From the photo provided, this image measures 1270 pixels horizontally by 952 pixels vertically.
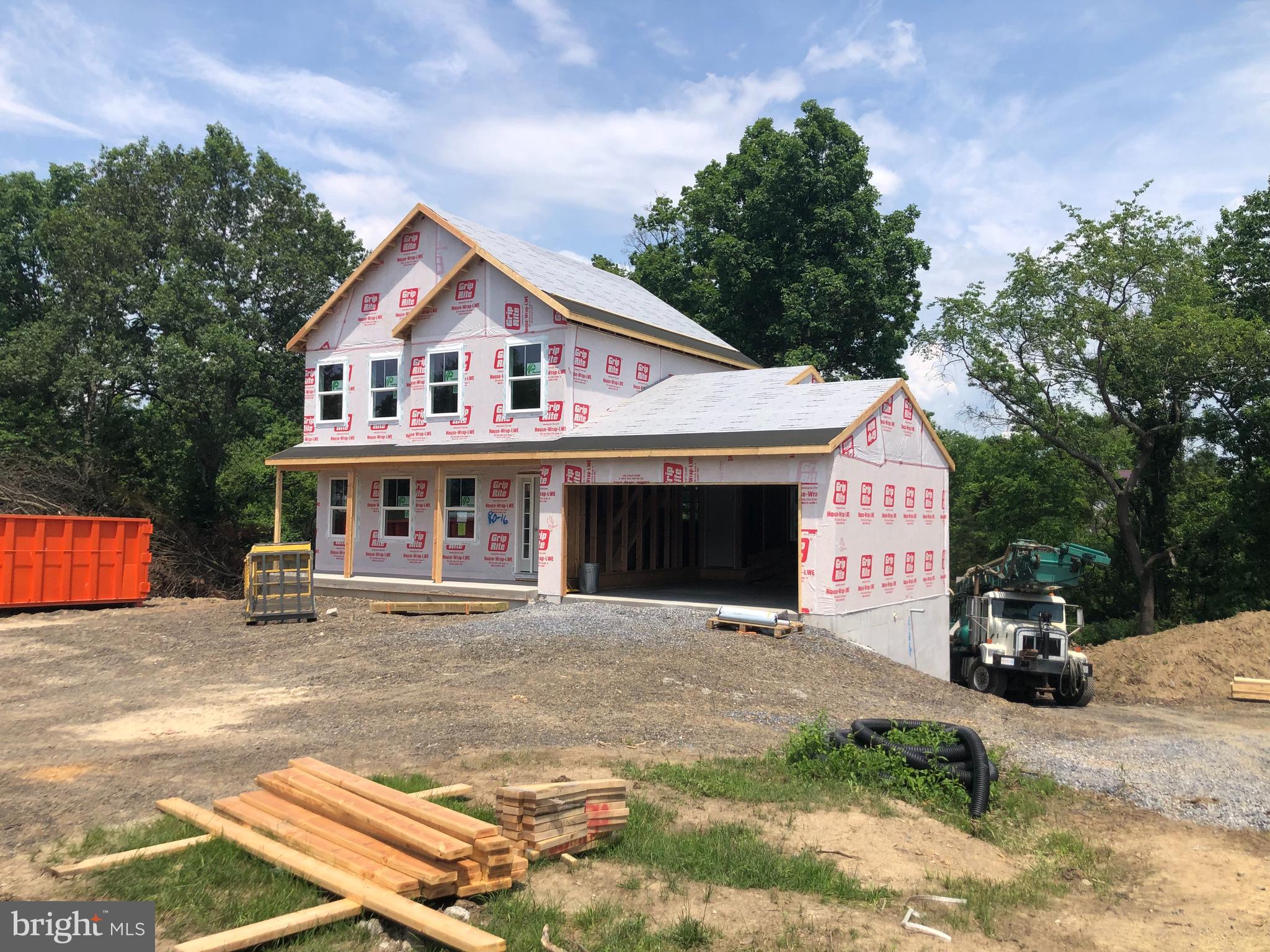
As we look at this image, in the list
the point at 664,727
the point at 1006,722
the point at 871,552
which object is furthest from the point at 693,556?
the point at 664,727

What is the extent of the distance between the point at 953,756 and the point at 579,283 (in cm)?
1726

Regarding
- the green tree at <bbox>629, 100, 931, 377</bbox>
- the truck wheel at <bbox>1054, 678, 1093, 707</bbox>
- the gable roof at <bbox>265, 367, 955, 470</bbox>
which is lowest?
the truck wheel at <bbox>1054, 678, 1093, 707</bbox>

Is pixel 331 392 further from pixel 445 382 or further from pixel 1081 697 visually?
pixel 1081 697

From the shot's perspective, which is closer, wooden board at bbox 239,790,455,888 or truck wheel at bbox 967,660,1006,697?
wooden board at bbox 239,790,455,888

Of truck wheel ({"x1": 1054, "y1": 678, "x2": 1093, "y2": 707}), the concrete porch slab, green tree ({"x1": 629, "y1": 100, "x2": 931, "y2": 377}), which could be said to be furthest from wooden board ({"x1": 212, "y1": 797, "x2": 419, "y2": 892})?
green tree ({"x1": 629, "y1": 100, "x2": 931, "y2": 377})

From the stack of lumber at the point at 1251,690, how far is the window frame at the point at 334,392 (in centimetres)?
2138

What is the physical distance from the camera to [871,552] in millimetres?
Result: 17734

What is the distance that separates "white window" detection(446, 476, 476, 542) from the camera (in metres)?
22.1

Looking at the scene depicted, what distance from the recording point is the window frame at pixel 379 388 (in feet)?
75.0

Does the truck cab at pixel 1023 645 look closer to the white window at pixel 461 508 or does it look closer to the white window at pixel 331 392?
the white window at pixel 461 508

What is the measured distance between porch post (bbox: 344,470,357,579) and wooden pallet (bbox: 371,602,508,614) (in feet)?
12.8

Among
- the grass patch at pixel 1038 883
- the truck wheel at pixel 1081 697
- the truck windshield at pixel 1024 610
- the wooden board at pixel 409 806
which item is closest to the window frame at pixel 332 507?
the truck windshield at pixel 1024 610

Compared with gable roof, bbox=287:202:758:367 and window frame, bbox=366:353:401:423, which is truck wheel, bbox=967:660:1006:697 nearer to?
gable roof, bbox=287:202:758:367

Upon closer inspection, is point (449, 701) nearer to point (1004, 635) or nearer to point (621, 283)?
point (1004, 635)
